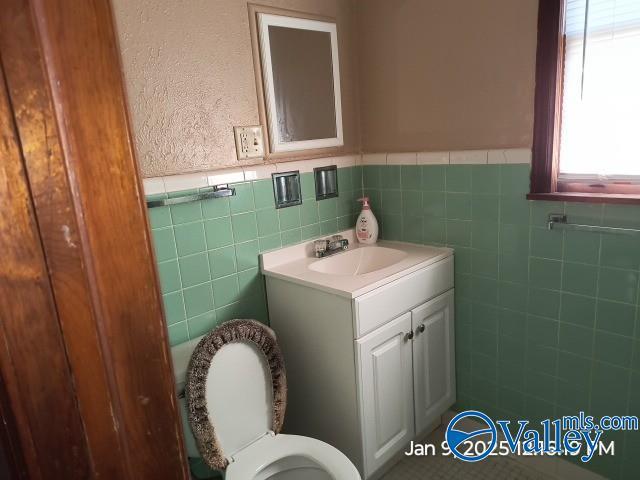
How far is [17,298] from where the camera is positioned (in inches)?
14.6

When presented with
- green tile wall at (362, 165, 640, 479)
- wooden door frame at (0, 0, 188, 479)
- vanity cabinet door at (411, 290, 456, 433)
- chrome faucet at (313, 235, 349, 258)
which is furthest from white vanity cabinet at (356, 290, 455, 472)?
wooden door frame at (0, 0, 188, 479)

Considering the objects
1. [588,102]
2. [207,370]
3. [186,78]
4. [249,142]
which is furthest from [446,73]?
[207,370]

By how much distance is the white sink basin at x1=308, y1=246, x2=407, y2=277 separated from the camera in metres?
1.95

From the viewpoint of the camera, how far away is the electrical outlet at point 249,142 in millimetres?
1688

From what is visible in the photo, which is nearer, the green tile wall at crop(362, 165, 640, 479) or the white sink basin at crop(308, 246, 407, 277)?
the green tile wall at crop(362, 165, 640, 479)

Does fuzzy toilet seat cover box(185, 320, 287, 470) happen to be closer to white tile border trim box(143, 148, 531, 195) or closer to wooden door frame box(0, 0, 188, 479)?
white tile border trim box(143, 148, 531, 195)

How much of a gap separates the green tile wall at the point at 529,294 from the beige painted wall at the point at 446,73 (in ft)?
0.46

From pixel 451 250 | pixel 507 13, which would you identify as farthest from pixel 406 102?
pixel 451 250

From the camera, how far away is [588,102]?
58.4 inches

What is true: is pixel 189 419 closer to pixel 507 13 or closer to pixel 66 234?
pixel 66 234

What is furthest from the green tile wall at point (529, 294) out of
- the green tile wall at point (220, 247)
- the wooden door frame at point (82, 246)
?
the wooden door frame at point (82, 246)

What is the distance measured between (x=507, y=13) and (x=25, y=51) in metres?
1.68

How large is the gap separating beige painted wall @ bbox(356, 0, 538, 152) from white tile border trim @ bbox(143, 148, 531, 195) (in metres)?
0.04

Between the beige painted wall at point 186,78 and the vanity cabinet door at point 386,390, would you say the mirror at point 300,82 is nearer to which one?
the beige painted wall at point 186,78
